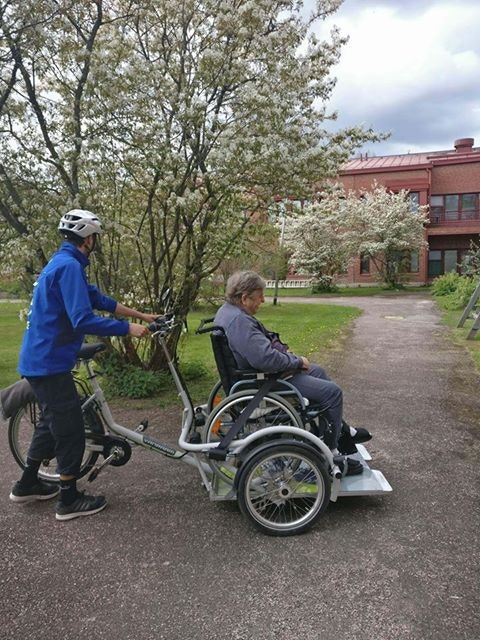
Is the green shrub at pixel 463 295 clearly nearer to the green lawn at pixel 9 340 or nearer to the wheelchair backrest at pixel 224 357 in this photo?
the green lawn at pixel 9 340

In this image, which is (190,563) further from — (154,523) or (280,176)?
(280,176)

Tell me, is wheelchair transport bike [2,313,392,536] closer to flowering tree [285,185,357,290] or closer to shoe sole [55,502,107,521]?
shoe sole [55,502,107,521]

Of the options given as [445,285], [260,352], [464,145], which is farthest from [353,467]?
[464,145]

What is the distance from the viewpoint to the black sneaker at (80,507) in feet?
10.9

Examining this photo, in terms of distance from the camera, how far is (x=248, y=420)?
3.30 meters

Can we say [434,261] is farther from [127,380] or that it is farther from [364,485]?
[364,485]

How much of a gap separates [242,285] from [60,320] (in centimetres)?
122

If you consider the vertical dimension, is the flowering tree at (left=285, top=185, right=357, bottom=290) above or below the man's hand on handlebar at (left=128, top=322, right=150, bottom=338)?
above

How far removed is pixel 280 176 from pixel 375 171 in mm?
31318

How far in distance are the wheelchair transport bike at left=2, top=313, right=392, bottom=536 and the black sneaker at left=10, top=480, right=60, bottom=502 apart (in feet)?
0.95

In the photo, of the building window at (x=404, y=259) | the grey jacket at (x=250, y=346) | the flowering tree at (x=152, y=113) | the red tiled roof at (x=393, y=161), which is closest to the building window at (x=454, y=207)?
the red tiled roof at (x=393, y=161)

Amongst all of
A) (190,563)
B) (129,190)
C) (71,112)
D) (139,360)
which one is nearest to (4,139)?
(71,112)

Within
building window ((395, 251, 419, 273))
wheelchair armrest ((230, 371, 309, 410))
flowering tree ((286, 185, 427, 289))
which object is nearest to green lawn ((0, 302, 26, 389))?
wheelchair armrest ((230, 371, 309, 410))

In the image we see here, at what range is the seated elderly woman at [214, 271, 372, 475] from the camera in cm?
325
